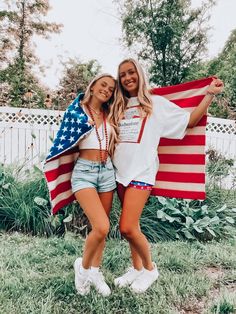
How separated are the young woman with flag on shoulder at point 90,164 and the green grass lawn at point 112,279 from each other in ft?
0.59

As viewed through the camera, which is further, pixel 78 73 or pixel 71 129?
pixel 78 73

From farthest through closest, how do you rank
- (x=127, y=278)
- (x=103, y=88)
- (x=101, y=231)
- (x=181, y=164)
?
(x=181, y=164) → (x=127, y=278) → (x=103, y=88) → (x=101, y=231)

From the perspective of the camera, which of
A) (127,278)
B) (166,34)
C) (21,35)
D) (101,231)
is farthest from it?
(21,35)

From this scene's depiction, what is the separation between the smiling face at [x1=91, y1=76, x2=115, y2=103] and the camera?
2.89 metres

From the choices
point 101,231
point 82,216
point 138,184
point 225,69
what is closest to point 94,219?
point 101,231

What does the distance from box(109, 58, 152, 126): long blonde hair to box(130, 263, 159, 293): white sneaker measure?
1.23 m

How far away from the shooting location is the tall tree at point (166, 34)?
15.6 m

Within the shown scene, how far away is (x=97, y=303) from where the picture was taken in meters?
2.69

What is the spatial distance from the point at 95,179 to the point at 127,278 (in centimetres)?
89

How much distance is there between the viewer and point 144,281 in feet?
9.71

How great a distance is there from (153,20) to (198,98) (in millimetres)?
13537

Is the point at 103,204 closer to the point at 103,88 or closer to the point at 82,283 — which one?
the point at 82,283

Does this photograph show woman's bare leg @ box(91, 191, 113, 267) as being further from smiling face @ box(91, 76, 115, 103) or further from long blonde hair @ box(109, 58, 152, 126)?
smiling face @ box(91, 76, 115, 103)

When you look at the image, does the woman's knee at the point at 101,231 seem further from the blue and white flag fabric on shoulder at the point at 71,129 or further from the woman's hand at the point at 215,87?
the woman's hand at the point at 215,87
